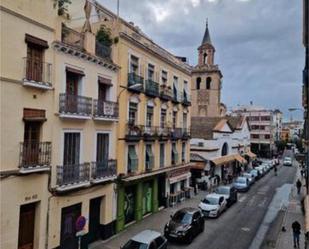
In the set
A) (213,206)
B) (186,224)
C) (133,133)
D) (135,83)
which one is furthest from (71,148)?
(213,206)

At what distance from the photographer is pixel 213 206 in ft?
86.3

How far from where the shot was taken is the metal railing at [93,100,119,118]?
61.1 feet

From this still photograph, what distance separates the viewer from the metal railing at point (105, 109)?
18.6 meters

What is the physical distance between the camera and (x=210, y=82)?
55719mm

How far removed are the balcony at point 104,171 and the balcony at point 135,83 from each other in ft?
16.0

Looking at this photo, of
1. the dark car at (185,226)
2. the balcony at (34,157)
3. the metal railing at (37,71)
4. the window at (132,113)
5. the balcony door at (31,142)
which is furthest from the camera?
the window at (132,113)

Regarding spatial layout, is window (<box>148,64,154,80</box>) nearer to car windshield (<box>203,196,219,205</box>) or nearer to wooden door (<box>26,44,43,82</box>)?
car windshield (<box>203,196,219,205</box>)

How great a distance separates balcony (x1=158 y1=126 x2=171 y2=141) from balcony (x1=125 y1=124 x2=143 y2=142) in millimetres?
3315

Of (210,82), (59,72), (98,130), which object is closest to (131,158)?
(98,130)

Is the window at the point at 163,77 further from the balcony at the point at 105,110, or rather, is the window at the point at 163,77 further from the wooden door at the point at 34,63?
the wooden door at the point at 34,63

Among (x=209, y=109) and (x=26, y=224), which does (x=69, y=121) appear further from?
(x=209, y=109)

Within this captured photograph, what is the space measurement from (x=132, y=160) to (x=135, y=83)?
5110 mm

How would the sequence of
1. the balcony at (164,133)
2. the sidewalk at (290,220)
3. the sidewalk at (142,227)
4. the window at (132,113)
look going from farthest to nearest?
the balcony at (164,133) < the window at (132,113) < the sidewalk at (290,220) < the sidewalk at (142,227)

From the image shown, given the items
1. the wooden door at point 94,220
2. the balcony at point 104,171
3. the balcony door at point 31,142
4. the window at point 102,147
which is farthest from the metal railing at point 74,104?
the wooden door at point 94,220
